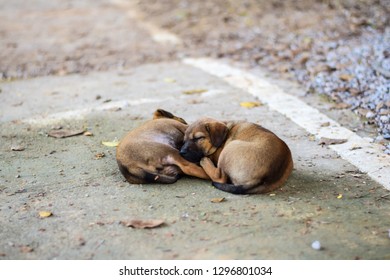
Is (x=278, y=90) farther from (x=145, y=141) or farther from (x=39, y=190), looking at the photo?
(x=39, y=190)

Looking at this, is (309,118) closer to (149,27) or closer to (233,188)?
(233,188)

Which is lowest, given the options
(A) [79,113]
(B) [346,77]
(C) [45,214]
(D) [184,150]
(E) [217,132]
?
(A) [79,113]

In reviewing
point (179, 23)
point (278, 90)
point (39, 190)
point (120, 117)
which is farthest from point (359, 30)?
point (39, 190)

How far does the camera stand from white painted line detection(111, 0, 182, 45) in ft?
40.0

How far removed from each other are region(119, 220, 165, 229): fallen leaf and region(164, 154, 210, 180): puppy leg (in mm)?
842

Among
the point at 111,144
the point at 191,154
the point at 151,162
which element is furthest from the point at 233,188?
the point at 111,144

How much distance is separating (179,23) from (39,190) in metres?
8.94

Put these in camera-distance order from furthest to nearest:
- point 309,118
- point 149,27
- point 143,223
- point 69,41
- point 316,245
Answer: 1. point 149,27
2. point 69,41
3. point 309,118
4. point 143,223
5. point 316,245

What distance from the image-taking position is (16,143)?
657 centimetres

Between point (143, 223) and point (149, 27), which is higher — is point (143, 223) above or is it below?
above

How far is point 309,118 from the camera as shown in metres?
7.01

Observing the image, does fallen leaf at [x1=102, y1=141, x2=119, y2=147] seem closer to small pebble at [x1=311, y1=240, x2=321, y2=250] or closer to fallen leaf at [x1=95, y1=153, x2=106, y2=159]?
fallen leaf at [x1=95, y1=153, x2=106, y2=159]

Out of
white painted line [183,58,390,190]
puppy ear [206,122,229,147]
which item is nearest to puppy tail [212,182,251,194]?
puppy ear [206,122,229,147]

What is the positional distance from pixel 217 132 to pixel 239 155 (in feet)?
1.71
